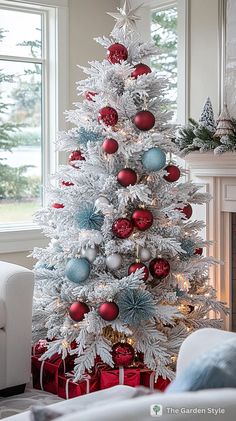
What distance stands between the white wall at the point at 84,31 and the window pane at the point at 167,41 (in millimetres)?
466

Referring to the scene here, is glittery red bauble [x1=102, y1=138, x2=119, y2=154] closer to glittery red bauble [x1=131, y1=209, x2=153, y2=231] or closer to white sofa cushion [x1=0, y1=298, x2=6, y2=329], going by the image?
glittery red bauble [x1=131, y1=209, x2=153, y2=231]

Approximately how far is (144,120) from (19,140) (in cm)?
209

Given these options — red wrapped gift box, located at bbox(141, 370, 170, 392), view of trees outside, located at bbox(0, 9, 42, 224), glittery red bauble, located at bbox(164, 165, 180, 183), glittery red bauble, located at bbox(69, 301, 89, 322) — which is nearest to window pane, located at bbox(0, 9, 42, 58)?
view of trees outside, located at bbox(0, 9, 42, 224)

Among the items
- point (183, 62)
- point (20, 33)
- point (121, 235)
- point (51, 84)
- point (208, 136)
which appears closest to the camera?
point (121, 235)

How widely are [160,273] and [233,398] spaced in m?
2.35

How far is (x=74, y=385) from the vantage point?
10.6ft

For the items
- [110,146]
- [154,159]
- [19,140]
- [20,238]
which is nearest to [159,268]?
[154,159]

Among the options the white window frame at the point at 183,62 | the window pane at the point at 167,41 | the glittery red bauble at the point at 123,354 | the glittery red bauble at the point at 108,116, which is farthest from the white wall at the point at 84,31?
the glittery red bauble at the point at 123,354

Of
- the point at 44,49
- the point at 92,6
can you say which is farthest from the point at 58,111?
the point at 92,6

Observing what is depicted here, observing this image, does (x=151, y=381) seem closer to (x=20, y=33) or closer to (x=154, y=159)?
(x=154, y=159)

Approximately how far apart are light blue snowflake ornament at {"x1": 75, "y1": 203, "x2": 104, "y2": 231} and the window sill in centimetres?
168

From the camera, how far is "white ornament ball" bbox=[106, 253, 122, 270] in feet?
11.0

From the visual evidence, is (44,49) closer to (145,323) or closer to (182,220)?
(182,220)

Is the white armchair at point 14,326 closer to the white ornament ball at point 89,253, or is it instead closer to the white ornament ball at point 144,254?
the white ornament ball at point 89,253
